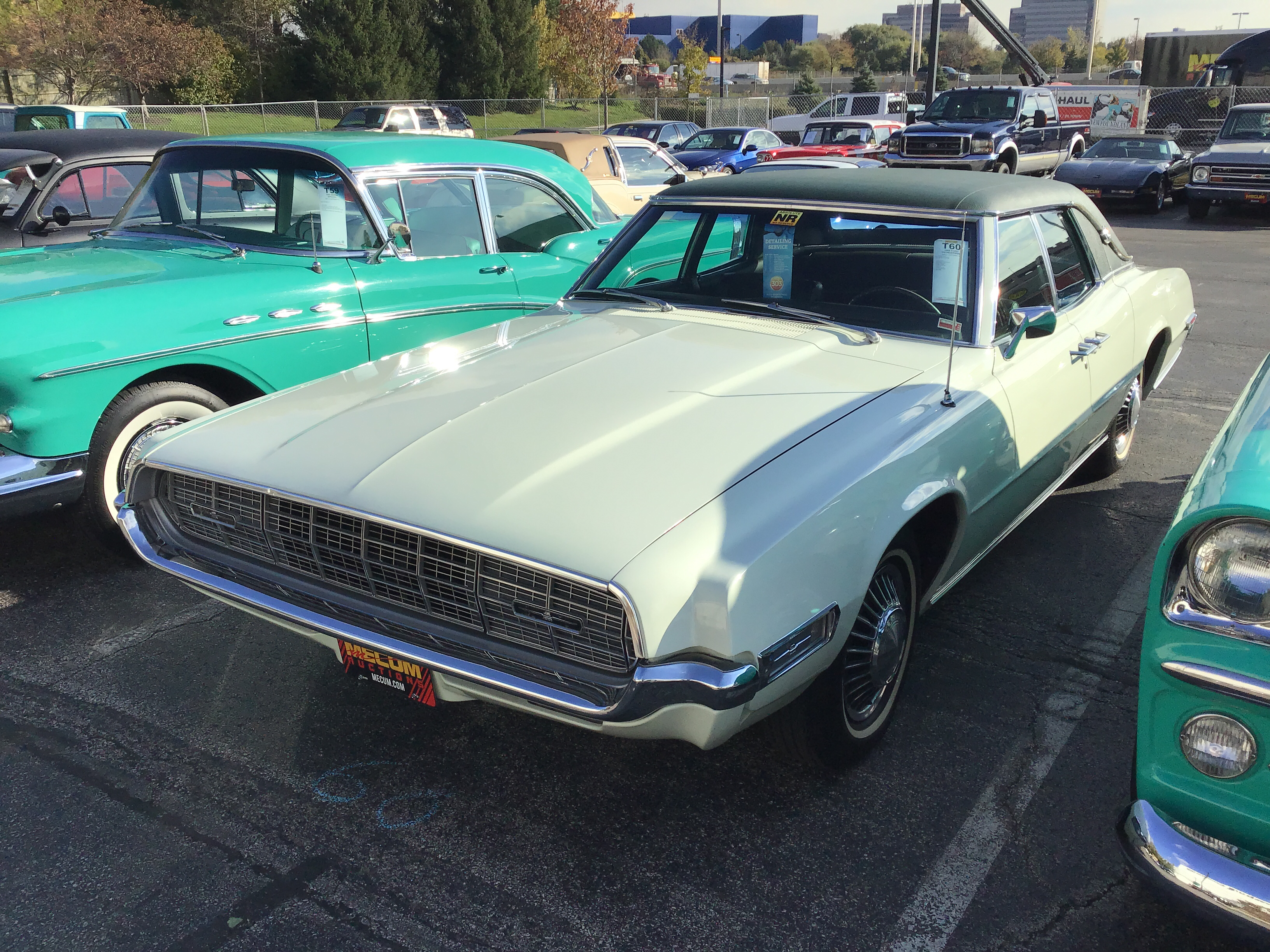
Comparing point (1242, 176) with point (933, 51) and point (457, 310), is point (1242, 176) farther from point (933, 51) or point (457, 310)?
point (457, 310)

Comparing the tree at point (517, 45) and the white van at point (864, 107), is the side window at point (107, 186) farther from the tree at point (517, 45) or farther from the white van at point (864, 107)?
the tree at point (517, 45)

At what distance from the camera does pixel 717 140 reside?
70.4 feet

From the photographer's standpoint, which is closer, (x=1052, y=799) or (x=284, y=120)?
(x=1052, y=799)

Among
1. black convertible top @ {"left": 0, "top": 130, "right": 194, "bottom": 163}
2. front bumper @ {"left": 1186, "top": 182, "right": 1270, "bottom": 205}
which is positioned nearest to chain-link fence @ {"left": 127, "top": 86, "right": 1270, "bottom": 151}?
front bumper @ {"left": 1186, "top": 182, "right": 1270, "bottom": 205}

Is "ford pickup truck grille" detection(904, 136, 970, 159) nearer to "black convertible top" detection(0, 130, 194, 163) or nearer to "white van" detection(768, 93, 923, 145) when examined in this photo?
"white van" detection(768, 93, 923, 145)

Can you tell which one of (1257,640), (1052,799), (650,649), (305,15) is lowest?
(1052,799)

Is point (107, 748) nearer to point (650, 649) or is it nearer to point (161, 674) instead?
point (161, 674)

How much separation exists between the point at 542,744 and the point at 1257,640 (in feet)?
6.59

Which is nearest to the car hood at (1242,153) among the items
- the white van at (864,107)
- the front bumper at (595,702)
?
the white van at (864,107)

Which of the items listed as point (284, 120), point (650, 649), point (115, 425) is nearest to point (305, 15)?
point (284, 120)

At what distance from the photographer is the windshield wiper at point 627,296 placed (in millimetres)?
4008

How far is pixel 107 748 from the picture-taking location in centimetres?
312

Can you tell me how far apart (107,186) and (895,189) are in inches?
239

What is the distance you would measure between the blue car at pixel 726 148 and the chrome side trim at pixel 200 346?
15.9m
